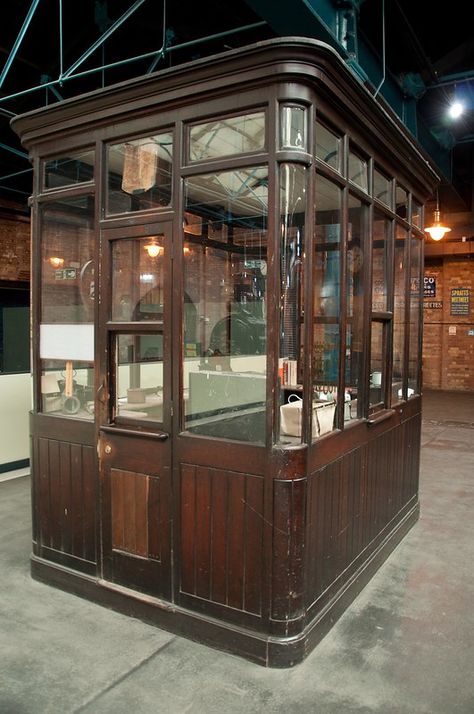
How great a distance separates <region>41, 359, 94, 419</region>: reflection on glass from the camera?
3.05 meters

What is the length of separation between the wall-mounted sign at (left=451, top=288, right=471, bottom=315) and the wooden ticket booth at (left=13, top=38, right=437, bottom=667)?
10.0 meters

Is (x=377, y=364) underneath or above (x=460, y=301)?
underneath

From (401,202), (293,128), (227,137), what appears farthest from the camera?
(401,202)

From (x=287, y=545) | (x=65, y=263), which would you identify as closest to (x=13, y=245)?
(x=65, y=263)

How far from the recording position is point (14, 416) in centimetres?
566

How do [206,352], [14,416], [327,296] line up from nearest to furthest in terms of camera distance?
[327,296], [206,352], [14,416]

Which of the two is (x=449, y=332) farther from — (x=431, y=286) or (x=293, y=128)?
(x=293, y=128)

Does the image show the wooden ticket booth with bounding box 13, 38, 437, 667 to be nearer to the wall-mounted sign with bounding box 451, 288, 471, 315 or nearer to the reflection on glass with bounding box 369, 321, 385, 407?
the reflection on glass with bounding box 369, 321, 385, 407

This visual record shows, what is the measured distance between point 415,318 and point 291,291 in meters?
1.95

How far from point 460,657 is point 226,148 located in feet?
8.35

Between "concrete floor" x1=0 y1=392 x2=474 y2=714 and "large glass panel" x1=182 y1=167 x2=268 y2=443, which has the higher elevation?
"large glass panel" x1=182 y1=167 x2=268 y2=443

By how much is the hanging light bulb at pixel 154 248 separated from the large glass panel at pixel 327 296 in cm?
78

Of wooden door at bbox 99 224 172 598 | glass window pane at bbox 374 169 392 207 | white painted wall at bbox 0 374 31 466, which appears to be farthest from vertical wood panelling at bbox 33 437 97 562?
white painted wall at bbox 0 374 31 466

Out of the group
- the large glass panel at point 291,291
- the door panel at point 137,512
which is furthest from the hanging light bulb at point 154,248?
the door panel at point 137,512
